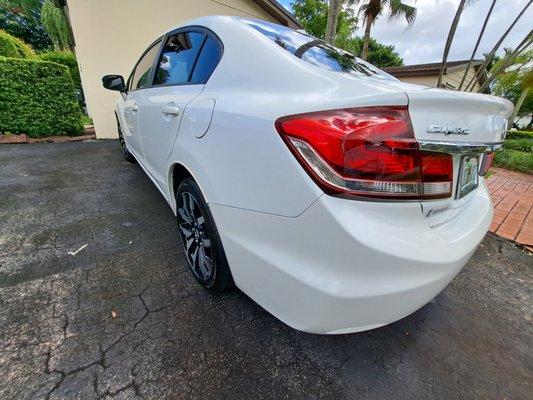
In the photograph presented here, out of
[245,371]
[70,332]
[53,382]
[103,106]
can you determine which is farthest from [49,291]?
[103,106]

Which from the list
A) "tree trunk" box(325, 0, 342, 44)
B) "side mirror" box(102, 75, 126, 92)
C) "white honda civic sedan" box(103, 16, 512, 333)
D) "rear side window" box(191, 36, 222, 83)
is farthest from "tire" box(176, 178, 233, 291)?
"tree trunk" box(325, 0, 342, 44)

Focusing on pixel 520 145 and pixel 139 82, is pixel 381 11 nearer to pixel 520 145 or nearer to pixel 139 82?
pixel 520 145

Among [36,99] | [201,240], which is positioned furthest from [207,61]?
[36,99]

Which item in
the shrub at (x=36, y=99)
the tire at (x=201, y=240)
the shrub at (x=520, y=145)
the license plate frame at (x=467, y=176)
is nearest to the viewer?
the license plate frame at (x=467, y=176)

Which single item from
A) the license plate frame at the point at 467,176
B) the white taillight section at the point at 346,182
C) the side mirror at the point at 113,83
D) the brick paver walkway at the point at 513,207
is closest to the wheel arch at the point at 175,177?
the white taillight section at the point at 346,182

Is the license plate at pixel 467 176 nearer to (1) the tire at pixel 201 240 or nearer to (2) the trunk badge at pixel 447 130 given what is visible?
(2) the trunk badge at pixel 447 130

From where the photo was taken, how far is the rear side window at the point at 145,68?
273cm

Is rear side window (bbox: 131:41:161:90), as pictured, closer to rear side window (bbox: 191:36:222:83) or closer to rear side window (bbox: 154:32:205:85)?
rear side window (bbox: 154:32:205:85)

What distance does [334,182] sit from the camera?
93 centimetres

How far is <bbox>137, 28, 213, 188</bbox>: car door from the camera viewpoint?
1.77 m

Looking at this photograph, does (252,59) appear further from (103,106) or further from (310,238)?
(103,106)

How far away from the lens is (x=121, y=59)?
19.6 feet

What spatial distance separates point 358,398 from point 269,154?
122cm

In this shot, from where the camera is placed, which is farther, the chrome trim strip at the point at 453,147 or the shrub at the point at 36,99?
the shrub at the point at 36,99
